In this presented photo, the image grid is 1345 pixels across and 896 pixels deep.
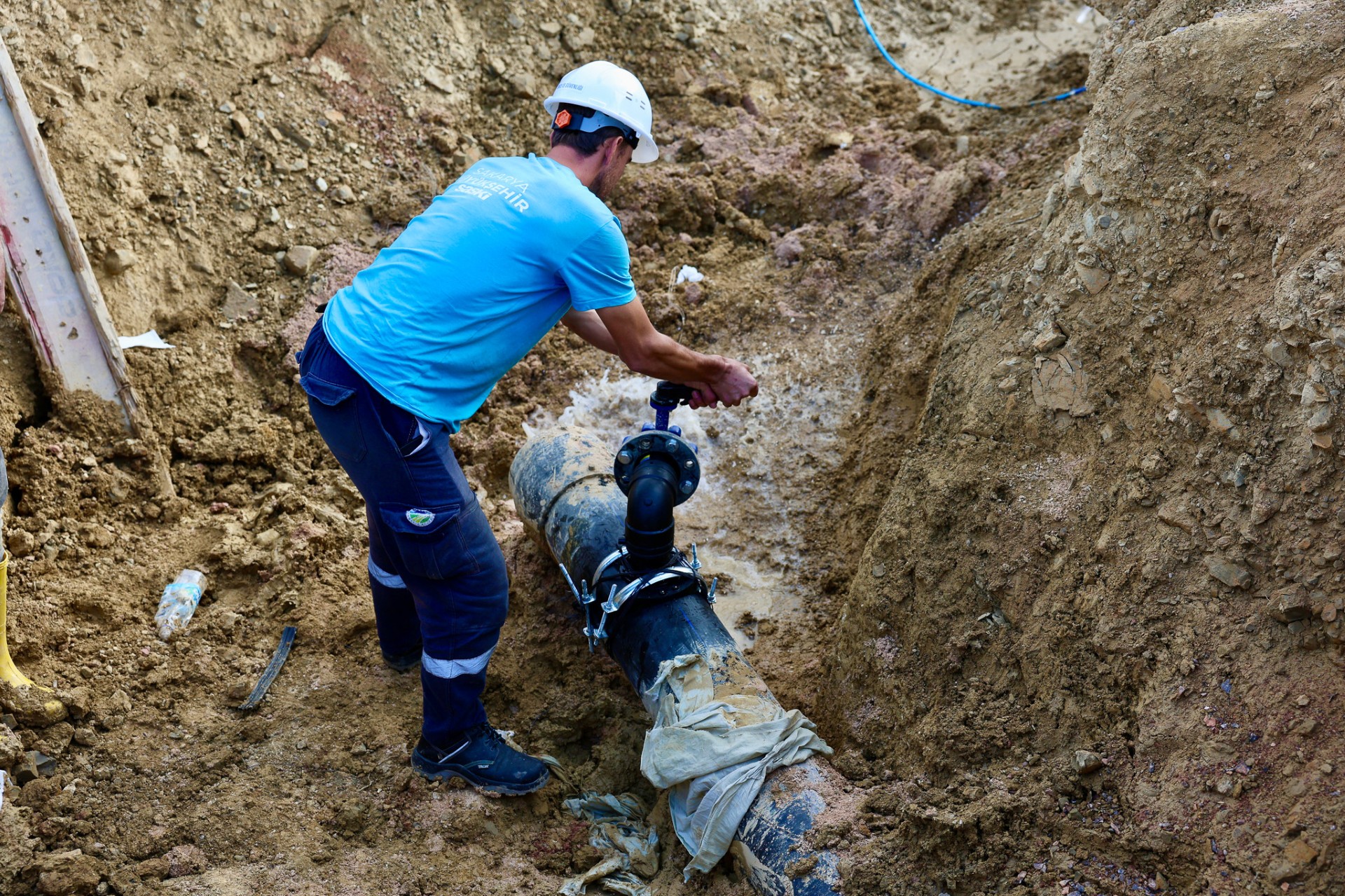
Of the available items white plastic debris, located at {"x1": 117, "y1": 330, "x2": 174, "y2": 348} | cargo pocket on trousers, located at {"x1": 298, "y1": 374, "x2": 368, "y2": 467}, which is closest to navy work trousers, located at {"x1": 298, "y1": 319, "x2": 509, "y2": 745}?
cargo pocket on trousers, located at {"x1": 298, "y1": 374, "x2": 368, "y2": 467}

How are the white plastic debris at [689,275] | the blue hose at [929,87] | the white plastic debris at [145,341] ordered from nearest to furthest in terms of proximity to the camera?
the white plastic debris at [145,341] < the white plastic debris at [689,275] < the blue hose at [929,87]

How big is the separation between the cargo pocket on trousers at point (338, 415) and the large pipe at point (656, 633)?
921 millimetres

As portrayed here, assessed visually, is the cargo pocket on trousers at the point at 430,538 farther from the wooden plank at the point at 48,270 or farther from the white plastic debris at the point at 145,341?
the white plastic debris at the point at 145,341

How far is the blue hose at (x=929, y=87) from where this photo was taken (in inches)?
231

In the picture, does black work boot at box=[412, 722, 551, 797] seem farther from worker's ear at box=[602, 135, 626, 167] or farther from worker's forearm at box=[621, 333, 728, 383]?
worker's ear at box=[602, 135, 626, 167]

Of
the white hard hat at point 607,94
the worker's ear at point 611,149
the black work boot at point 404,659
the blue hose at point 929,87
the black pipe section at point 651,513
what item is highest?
the blue hose at point 929,87

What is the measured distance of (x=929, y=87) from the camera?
6.46m

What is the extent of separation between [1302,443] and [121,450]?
432 centimetres

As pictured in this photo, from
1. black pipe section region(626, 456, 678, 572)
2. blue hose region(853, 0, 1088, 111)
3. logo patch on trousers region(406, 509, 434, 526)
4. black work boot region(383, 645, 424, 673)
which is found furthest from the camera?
blue hose region(853, 0, 1088, 111)

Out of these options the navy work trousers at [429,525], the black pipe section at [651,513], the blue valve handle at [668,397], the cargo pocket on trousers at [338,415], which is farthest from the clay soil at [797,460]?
the cargo pocket on trousers at [338,415]

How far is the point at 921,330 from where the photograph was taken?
14.5 feet

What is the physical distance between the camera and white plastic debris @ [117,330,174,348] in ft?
14.8

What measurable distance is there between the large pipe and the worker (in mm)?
457

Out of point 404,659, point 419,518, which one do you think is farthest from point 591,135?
point 404,659
